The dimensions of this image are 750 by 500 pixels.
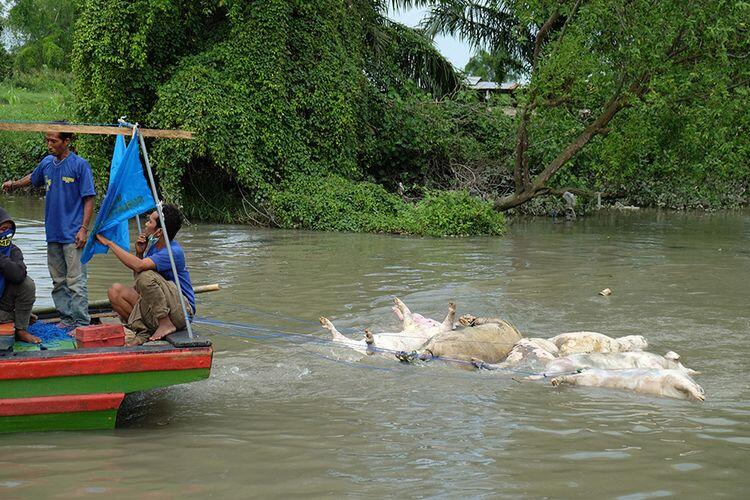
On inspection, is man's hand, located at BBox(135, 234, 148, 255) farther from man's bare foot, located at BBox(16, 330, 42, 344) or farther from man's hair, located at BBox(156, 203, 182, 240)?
man's bare foot, located at BBox(16, 330, 42, 344)

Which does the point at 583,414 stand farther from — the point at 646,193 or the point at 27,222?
the point at 646,193

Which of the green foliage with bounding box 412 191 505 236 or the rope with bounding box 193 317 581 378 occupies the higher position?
the green foliage with bounding box 412 191 505 236

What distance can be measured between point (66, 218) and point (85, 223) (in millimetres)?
158

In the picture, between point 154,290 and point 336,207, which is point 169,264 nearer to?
point 154,290

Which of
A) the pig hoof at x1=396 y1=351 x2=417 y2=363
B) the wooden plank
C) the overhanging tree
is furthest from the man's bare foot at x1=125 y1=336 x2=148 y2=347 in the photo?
the overhanging tree

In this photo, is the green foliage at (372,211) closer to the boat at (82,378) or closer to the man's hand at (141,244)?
the man's hand at (141,244)

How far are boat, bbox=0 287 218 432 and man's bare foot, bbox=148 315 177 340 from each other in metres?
0.45

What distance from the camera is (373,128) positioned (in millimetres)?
22469

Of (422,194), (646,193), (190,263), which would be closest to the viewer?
(190,263)

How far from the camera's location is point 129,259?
642 cm

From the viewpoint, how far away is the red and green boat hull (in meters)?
5.73

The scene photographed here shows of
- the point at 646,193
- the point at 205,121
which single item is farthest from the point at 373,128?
the point at 646,193

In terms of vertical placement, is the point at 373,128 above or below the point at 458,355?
above

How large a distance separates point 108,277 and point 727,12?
12561 mm
